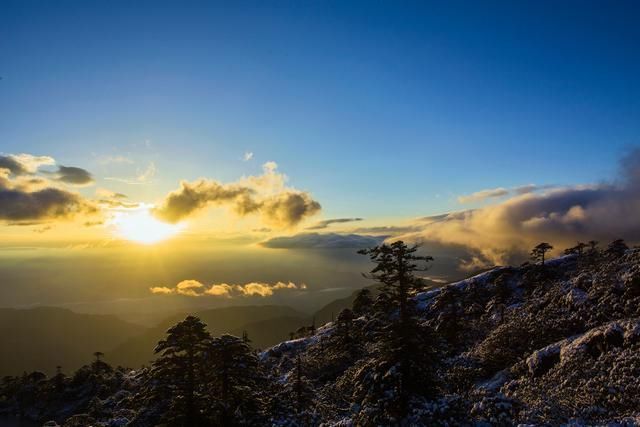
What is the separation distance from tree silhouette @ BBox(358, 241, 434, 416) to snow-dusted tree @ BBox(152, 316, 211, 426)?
1104cm

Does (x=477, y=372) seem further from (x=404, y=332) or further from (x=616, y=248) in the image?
(x=616, y=248)

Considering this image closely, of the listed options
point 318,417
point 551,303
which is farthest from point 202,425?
point 551,303

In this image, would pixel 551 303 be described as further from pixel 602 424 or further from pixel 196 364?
pixel 196 364

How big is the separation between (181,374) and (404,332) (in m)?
13.2

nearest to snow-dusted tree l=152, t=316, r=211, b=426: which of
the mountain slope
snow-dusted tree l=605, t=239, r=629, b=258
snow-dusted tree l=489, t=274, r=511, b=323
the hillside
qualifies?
the hillside

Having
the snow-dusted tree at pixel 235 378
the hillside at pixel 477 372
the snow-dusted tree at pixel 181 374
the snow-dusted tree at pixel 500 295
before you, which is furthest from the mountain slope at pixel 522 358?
the snow-dusted tree at pixel 181 374

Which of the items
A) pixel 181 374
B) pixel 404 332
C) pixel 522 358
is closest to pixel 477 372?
pixel 522 358

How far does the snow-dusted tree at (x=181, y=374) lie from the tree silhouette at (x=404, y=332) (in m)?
11.0

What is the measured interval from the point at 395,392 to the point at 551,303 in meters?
43.9

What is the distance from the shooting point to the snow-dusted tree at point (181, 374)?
20.9 m

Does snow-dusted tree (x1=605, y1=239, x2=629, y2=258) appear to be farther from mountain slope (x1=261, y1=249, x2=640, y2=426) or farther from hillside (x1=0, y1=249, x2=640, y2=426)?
hillside (x1=0, y1=249, x2=640, y2=426)

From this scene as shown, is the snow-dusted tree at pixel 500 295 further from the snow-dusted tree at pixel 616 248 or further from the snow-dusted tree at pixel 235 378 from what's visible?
the snow-dusted tree at pixel 235 378

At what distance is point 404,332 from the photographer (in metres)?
21.2

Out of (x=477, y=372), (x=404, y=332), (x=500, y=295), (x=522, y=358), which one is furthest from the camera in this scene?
(x=500, y=295)
